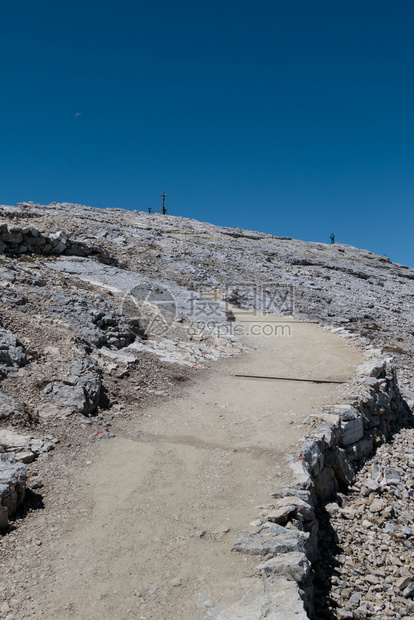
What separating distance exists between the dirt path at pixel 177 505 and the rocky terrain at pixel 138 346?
0.76m

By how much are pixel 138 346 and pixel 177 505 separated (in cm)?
975

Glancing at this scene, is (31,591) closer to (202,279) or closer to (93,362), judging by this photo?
(93,362)

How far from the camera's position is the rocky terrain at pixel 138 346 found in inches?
314

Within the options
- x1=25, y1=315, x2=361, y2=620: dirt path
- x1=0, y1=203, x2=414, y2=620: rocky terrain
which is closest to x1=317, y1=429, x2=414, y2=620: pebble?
x1=0, y1=203, x2=414, y2=620: rocky terrain

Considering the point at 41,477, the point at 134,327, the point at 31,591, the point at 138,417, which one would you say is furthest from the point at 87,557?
the point at 134,327

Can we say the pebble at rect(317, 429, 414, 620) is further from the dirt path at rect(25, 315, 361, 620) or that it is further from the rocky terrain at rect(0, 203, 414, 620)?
the dirt path at rect(25, 315, 361, 620)

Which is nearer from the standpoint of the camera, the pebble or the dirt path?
the dirt path

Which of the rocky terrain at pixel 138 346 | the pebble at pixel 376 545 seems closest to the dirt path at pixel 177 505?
the rocky terrain at pixel 138 346

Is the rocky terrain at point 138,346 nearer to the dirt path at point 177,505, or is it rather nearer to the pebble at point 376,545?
the pebble at point 376,545

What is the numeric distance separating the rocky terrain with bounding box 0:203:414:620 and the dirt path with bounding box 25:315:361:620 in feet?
2.51

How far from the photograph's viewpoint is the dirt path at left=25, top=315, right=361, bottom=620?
5.67 metres

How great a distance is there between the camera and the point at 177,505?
25.8 ft

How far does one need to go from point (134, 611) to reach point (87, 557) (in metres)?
1.26

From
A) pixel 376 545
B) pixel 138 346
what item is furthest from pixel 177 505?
pixel 138 346
